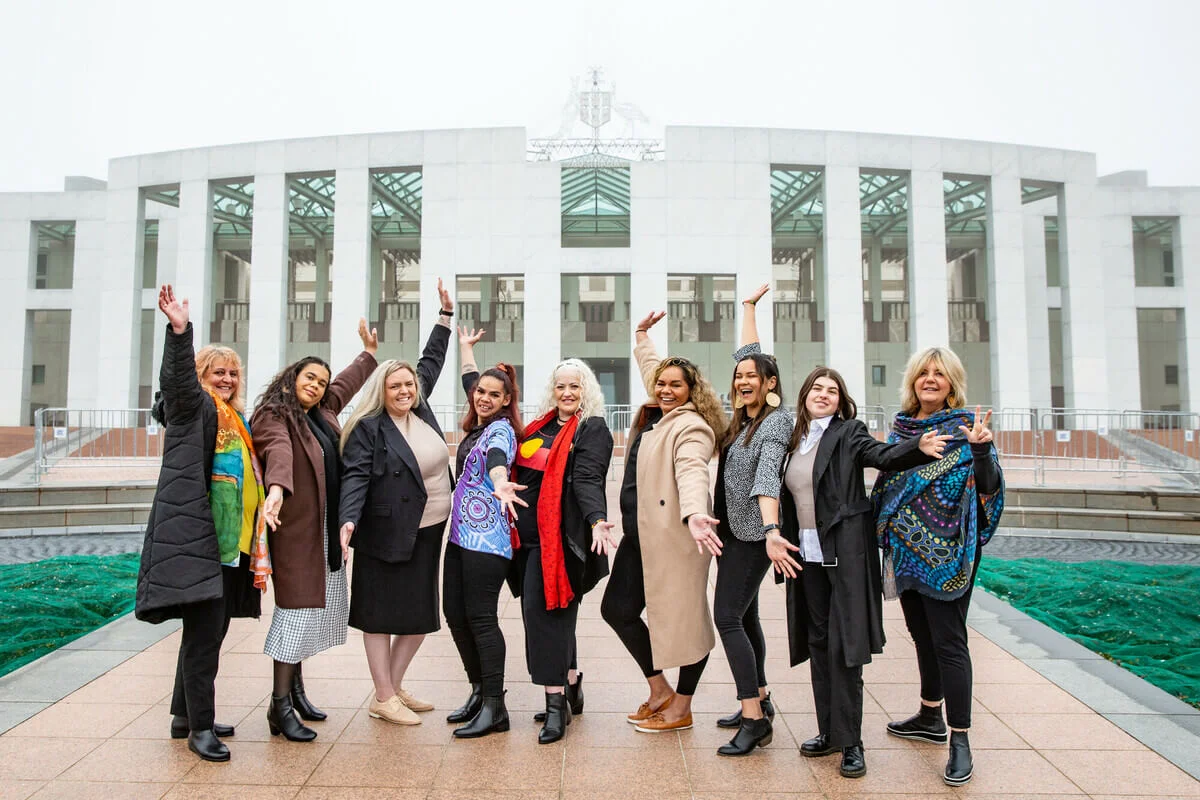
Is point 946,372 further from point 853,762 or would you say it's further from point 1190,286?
point 1190,286

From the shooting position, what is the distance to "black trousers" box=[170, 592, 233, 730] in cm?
391

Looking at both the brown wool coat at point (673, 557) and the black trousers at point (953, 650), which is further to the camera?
the brown wool coat at point (673, 557)

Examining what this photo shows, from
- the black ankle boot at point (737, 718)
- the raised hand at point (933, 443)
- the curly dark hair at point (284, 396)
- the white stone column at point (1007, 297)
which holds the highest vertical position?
the white stone column at point (1007, 297)

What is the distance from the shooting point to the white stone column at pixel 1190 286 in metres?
29.1

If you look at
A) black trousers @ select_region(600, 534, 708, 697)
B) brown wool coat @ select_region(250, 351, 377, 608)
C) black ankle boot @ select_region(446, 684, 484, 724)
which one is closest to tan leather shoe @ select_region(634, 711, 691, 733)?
black trousers @ select_region(600, 534, 708, 697)

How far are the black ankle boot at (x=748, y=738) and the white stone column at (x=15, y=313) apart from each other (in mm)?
34400

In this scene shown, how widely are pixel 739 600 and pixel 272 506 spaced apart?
2322 millimetres

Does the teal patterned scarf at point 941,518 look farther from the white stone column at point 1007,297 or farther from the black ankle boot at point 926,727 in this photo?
the white stone column at point 1007,297

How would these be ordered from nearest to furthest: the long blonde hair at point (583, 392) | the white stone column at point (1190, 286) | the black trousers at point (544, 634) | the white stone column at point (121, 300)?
1. the black trousers at point (544, 634)
2. the long blonde hair at point (583, 392)
3. the white stone column at point (121, 300)
4. the white stone column at point (1190, 286)

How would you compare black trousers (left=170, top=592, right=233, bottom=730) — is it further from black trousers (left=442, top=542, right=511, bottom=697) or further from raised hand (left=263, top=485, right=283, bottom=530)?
black trousers (left=442, top=542, right=511, bottom=697)

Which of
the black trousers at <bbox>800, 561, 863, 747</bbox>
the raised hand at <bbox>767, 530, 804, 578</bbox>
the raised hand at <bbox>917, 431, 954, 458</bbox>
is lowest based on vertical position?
the black trousers at <bbox>800, 561, 863, 747</bbox>

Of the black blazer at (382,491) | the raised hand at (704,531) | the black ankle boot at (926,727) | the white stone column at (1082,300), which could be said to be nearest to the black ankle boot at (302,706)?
the black blazer at (382,491)

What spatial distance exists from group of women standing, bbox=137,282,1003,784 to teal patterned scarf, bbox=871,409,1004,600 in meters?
0.01

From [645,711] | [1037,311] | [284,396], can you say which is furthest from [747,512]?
[1037,311]
